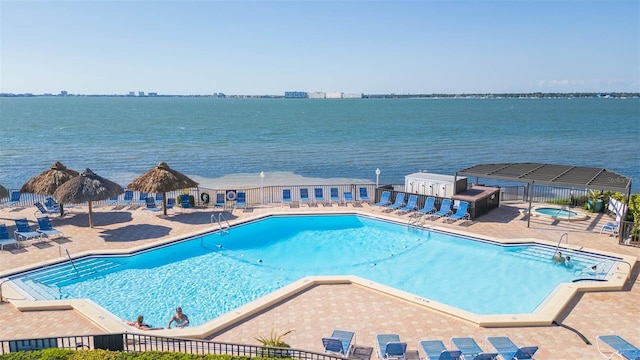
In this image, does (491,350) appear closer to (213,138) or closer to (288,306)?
(288,306)

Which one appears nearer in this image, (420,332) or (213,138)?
(420,332)

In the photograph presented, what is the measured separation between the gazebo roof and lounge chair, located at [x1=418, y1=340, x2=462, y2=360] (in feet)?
31.3

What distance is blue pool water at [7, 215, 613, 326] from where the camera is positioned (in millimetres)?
11484

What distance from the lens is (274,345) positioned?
26.1ft

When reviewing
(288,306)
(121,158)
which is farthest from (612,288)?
(121,158)

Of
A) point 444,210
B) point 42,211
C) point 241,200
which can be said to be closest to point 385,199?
point 444,210

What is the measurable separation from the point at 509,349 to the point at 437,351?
1252 millimetres

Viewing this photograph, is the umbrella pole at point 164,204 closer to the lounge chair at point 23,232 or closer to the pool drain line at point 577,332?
the lounge chair at point 23,232

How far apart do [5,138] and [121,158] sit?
92.1 feet

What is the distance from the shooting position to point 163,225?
16766 mm

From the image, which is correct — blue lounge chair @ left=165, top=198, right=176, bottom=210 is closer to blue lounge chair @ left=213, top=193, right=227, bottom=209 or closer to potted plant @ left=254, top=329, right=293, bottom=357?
blue lounge chair @ left=213, top=193, right=227, bottom=209

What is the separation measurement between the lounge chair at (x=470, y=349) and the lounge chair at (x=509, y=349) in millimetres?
179

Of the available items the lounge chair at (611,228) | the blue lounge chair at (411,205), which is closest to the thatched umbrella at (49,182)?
the blue lounge chair at (411,205)

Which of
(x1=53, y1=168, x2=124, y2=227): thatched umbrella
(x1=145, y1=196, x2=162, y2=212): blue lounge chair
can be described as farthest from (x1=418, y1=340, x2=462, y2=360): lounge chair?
(x1=145, y1=196, x2=162, y2=212): blue lounge chair
